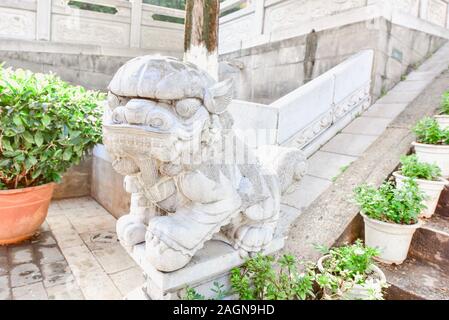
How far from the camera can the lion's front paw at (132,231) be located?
71.6 inches

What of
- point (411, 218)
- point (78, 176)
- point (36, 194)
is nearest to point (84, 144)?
point (36, 194)

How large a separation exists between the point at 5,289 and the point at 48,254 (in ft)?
2.10

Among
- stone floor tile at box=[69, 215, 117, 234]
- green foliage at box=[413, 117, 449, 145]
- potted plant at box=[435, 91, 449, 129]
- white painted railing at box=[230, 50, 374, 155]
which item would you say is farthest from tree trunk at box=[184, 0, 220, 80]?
Result: potted plant at box=[435, 91, 449, 129]

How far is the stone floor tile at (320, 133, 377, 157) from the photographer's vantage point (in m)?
3.80

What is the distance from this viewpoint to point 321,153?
3996 mm

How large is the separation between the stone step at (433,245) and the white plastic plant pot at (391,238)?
0.13 meters

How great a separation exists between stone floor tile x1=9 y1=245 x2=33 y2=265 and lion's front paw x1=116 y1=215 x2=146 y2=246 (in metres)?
1.84

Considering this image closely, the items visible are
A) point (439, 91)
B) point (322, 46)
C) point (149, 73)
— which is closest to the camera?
point (149, 73)

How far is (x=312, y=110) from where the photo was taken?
3.94 metres

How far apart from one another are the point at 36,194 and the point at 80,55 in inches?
261

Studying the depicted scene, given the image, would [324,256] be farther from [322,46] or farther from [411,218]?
[322,46]

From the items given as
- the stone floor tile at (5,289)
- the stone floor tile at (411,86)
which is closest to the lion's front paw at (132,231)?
the stone floor tile at (5,289)

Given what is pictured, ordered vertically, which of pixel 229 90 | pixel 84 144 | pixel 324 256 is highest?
pixel 229 90

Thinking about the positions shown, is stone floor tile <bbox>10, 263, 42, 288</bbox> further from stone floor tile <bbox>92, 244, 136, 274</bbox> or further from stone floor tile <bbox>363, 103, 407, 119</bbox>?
stone floor tile <bbox>363, 103, 407, 119</bbox>
